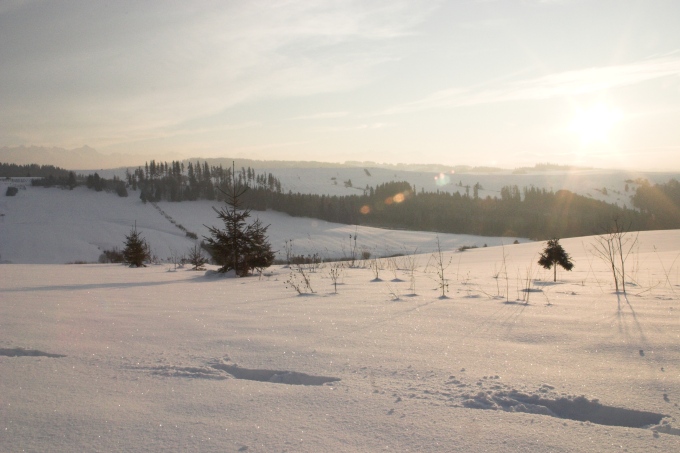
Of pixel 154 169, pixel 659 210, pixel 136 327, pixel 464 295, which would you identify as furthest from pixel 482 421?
pixel 659 210

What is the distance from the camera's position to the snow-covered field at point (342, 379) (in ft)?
6.26

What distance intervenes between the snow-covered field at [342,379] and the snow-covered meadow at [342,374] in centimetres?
1

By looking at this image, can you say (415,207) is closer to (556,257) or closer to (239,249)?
(556,257)

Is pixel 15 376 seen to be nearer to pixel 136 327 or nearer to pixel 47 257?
pixel 136 327

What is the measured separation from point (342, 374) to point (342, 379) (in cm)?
8

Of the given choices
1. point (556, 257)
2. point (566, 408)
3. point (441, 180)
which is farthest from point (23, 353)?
point (441, 180)

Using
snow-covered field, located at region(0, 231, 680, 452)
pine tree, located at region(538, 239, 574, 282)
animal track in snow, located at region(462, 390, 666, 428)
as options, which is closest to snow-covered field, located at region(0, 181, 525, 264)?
pine tree, located at region(538, 239, 574, 282)

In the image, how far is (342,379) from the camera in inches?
103

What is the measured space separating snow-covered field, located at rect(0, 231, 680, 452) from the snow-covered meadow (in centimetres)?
1

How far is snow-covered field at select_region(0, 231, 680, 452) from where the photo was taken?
6.26ft

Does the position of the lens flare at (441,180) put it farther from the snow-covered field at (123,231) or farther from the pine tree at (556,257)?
the pine tree at (556,257)

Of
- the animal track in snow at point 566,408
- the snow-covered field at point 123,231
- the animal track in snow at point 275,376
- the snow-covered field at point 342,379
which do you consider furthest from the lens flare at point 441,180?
the animal track in snow at point 566,408

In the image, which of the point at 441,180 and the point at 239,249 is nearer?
the point at 239,249

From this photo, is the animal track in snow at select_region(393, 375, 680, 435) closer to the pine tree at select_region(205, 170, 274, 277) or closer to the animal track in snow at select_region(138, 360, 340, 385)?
the animal track in snow at select_region(138, 360, 340, 385)
